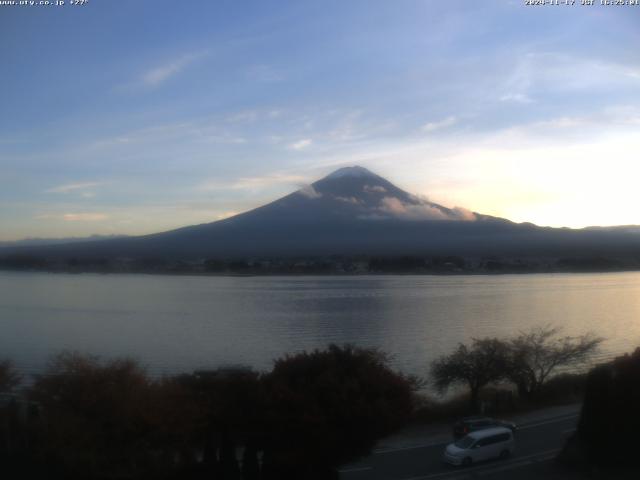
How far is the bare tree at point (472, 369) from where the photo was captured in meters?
8.91

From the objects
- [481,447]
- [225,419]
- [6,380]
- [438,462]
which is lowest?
[438,462]

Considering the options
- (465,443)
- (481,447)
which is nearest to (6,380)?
(465,443)

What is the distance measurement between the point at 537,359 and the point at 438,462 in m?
4.76

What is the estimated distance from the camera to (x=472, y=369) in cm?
897

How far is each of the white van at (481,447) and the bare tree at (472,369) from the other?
298 cm

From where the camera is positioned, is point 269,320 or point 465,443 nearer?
point 465,443

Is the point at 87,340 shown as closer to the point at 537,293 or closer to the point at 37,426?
the point at 37,426

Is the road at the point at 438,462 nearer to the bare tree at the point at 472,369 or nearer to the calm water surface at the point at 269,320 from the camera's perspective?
the bare tree at the point at 472,369

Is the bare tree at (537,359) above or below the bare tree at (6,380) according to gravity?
below

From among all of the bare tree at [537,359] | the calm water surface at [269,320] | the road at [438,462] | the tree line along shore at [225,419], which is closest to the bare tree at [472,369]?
the bare tree at [537,359]

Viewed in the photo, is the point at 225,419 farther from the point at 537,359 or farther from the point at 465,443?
the point at 537,359

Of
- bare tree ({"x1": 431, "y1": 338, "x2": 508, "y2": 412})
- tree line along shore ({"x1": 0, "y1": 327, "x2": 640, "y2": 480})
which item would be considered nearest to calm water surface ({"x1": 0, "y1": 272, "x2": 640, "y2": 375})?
bare tree ({"x1": 431, "y1": 338, "x2": 508, "y2": 412})

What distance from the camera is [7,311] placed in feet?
62.8

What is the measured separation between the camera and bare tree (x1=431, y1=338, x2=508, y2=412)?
8914mm
